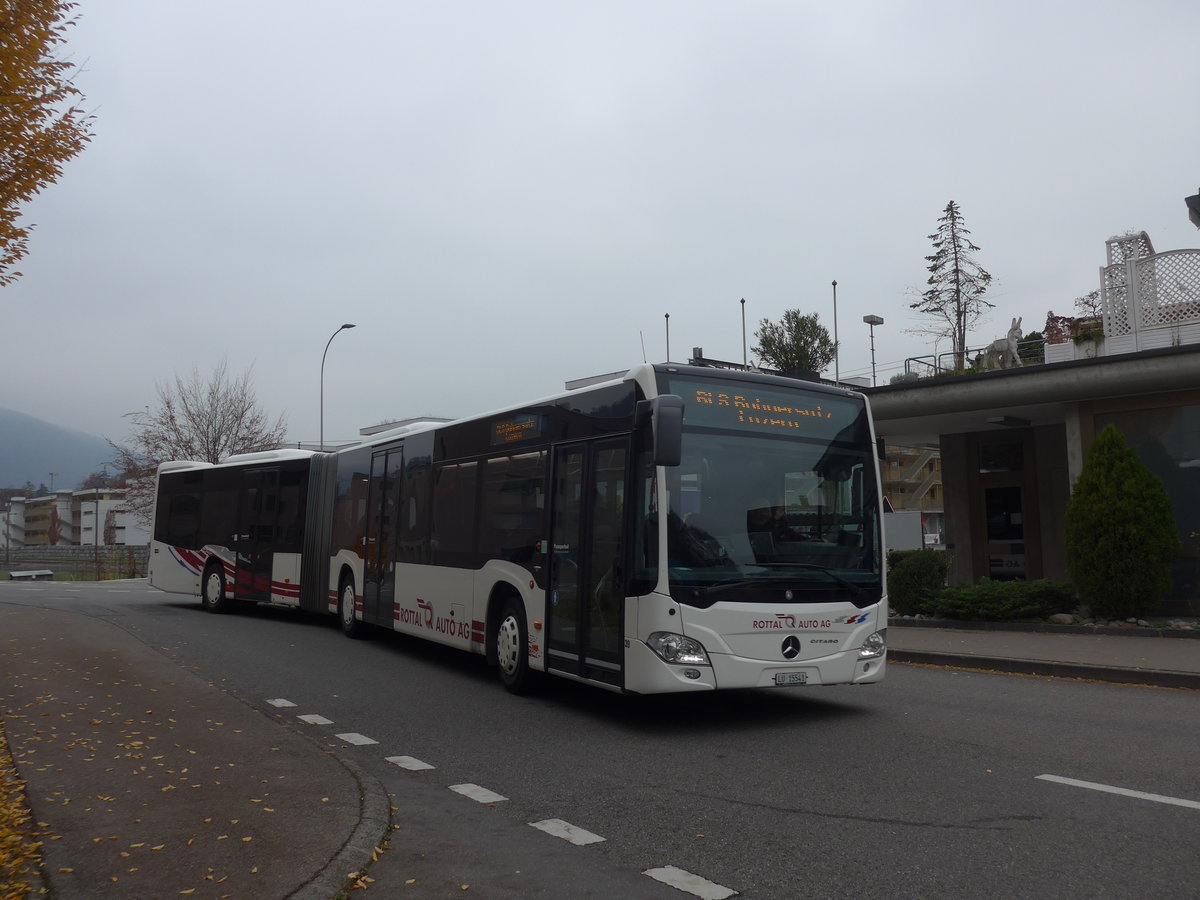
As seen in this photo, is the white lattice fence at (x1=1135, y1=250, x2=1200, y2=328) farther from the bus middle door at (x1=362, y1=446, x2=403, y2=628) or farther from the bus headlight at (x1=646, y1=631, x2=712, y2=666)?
the bus headlight at (x1=646, y1=631, x2=712, y2=666)

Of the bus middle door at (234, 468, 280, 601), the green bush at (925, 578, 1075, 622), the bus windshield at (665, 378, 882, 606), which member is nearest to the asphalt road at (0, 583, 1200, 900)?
the bus windshield at (665, 378, 882, 606)

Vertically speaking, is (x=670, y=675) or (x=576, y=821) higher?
(x=670, y=675)

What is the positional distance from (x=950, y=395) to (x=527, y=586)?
1111cm

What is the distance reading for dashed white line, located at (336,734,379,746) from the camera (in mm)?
8336

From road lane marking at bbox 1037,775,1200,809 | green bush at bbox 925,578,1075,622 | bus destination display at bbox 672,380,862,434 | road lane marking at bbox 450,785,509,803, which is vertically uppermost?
bus destination display at bbox 672,380,862,434

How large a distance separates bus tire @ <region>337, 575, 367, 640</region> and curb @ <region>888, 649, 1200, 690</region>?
820cm

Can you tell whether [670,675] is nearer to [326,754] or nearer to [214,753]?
[326,754]

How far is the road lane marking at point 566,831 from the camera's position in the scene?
18.2 feet

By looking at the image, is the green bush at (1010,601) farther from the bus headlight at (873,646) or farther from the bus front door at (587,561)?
the bus front door at (587,561)

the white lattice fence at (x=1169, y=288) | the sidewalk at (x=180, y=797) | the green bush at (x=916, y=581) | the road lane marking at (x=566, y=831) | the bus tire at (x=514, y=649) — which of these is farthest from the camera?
the green bush at (x=916, y=581)

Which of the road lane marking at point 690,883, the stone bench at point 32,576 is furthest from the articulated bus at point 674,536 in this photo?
the stone bench at point 32,576

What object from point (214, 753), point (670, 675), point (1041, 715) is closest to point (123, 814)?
point (214, 753)

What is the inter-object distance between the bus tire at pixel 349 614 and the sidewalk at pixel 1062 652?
8.20 meters

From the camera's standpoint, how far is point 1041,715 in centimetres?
911
